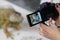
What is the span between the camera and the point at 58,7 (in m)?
0.70

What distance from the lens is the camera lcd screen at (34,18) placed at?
2.31 ft

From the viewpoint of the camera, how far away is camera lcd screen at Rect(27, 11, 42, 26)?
2.31ft

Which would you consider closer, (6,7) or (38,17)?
(38,17)

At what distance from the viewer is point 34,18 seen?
0.73 meters

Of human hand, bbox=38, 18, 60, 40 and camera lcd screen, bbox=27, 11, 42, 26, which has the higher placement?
camera lcd screen, bbox=27, 11, 42, 26

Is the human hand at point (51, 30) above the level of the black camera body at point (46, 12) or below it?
below

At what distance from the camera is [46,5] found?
691mm

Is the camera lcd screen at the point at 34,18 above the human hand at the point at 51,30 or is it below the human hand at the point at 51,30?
above

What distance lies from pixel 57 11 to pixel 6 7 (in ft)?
0.83

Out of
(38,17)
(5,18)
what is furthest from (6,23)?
(38,17)

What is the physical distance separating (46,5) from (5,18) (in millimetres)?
225

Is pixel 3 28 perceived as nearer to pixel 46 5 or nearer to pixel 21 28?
pixel 21 28

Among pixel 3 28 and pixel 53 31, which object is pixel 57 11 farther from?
pixel 3 28

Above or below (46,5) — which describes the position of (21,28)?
below
